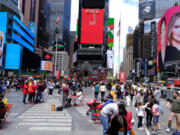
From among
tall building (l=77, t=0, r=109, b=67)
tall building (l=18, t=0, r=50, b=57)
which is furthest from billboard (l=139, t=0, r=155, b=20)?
tall building (l=18, t=0, r=50, b=57)

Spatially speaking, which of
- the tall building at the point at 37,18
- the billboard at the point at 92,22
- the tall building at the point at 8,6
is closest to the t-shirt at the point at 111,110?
the tall building at the point at 8,6

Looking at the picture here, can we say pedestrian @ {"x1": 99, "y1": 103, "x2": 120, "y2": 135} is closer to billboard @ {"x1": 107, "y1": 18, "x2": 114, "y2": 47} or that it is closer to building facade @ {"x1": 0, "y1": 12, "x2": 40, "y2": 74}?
building facade @ {"x1": 0, "y1": 12, "x2": 40, "y2": 74}

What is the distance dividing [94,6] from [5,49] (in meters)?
62.1

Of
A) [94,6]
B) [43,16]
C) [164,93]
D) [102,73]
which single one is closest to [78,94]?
[164,93]

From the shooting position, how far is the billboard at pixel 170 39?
63531 millimetres

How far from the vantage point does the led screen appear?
67125 millimetres

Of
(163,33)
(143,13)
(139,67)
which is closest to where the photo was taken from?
(163,33)

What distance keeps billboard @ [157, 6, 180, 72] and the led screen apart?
165 ft

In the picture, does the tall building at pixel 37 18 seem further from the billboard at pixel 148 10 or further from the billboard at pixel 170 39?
the billboard at pixel 170 39

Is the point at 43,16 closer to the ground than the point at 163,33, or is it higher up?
higher up

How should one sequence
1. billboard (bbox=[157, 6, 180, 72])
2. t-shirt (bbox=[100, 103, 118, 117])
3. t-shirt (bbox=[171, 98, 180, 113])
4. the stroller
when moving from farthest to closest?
billboard (bbox=[157, 6, 180, 72])
the stroller
t-shirt (bbox=[171, 98, 180, 113])
t-shirt (bbox=[100, 103, 118, 117])

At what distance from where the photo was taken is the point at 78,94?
1557 cm

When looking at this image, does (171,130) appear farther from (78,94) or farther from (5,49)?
(5,49)

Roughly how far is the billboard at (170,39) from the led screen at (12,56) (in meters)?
50.2
